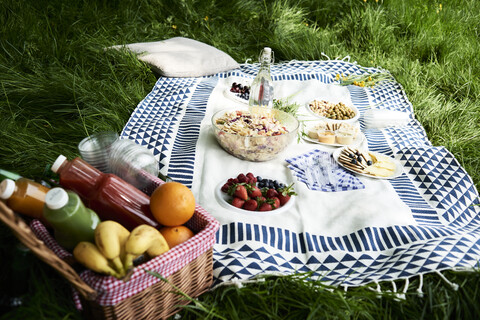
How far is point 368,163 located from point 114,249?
1.60 meters

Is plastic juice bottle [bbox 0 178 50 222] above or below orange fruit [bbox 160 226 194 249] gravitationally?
above

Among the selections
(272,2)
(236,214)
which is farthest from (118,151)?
(272,2)

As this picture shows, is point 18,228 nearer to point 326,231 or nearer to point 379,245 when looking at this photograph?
point 326,231

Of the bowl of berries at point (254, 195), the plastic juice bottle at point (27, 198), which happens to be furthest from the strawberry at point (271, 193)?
the plastic juice bottle at point (27, 198)

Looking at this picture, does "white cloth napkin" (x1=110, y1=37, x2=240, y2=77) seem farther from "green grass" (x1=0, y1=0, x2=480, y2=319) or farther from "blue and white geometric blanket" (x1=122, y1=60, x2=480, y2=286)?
"blue and white geometric blanket" (x1=122, y1=60, x2=480, y2=286)

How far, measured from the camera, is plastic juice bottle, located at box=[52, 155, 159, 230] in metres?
1.48

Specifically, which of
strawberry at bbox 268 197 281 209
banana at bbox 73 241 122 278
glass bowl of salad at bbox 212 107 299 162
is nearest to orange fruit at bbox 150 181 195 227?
banana at bbox 73 241 122 278

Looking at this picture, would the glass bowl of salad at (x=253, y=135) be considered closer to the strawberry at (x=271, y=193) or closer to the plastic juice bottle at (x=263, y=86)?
the plastic juice bottle at (x=263, y=86)

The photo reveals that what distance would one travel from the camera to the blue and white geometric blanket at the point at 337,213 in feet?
5.52

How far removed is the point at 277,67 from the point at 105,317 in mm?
3036

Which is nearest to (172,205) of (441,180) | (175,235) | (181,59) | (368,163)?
(175,235)

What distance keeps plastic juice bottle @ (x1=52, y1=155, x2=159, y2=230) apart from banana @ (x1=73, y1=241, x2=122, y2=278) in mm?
264

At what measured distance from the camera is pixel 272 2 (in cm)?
497

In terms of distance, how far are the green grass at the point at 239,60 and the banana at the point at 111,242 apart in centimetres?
29
